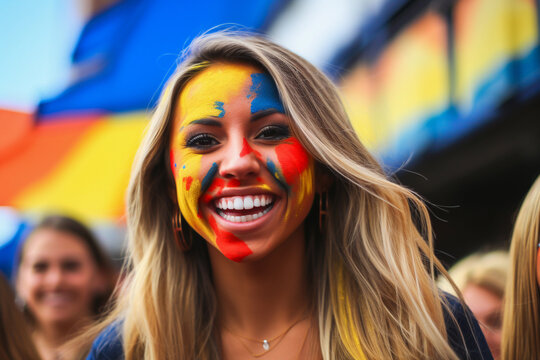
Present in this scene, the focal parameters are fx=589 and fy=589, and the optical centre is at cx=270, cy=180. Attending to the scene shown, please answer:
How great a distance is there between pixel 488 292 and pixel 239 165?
167 cm

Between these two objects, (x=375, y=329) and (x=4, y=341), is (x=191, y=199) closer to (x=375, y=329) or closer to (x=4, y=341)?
(x=375, y=329)

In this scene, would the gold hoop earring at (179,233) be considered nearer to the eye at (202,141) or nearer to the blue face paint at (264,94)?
the eye at (202,141)

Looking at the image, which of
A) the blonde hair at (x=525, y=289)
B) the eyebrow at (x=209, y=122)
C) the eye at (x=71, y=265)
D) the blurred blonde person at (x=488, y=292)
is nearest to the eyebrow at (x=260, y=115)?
the eyebrow at (x=209, y=122)

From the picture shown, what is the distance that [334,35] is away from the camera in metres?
4.57

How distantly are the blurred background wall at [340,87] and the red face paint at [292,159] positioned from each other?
2.52ft

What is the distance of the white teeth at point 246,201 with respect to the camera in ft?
6.14

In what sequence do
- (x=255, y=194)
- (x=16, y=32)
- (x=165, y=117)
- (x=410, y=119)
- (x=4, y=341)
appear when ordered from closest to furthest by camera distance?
(x=255, y=194) → (x=165, y=117) → (x=4, y=341) → (x=410, y=119) → (x=16, y=32)

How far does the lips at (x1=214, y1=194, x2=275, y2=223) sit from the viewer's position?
1874mm

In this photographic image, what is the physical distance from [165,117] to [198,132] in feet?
0.54

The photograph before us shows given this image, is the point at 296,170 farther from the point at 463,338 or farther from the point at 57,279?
the point at 57,279

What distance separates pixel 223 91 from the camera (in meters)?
1.95

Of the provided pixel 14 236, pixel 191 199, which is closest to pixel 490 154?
pixel 191 199

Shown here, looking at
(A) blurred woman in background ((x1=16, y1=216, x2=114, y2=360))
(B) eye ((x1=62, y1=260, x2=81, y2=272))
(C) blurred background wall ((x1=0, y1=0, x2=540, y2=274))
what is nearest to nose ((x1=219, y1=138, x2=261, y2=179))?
(C) blurred background wall ((x1=0, y1=0, x2=540, y2=274))

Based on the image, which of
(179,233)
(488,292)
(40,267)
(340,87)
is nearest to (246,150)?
(179,233)
